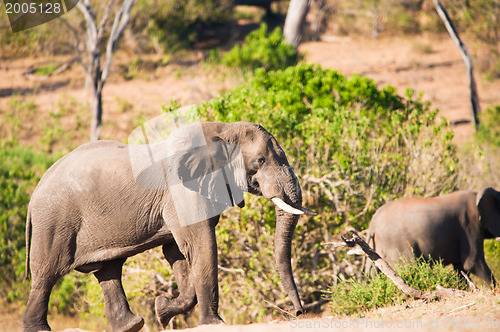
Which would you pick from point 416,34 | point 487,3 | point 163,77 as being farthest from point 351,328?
point 416,34

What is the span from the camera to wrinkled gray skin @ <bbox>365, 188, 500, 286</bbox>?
25.0 feet

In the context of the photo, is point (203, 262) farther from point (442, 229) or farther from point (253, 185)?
point (442, 229)

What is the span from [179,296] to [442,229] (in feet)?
11.8

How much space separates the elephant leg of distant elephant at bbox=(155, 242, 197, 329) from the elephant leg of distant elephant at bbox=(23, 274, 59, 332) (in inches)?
43.3

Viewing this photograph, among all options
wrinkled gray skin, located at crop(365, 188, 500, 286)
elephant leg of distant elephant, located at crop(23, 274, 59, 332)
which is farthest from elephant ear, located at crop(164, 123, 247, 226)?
wrinkled gray skin, located at crop(365, 188, 500, 286)

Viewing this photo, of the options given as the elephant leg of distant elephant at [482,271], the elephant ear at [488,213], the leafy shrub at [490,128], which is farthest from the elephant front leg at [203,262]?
the leafy shrub at [490,128]

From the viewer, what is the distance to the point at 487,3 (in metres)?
25.8

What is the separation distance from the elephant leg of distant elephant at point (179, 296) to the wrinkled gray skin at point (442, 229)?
2532 mm

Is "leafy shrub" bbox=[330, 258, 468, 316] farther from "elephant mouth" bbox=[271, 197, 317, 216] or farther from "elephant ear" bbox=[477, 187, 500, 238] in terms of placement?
"elephant ear" bbox=[477, 187, 500, 238]

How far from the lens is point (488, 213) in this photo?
7.90 meters

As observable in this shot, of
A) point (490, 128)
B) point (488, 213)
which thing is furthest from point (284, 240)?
point (490, 128)

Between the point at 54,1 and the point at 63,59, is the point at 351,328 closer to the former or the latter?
the point at 54,1

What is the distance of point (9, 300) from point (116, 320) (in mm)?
6258

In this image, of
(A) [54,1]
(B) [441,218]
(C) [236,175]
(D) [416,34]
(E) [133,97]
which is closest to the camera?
(C) [236,175]
